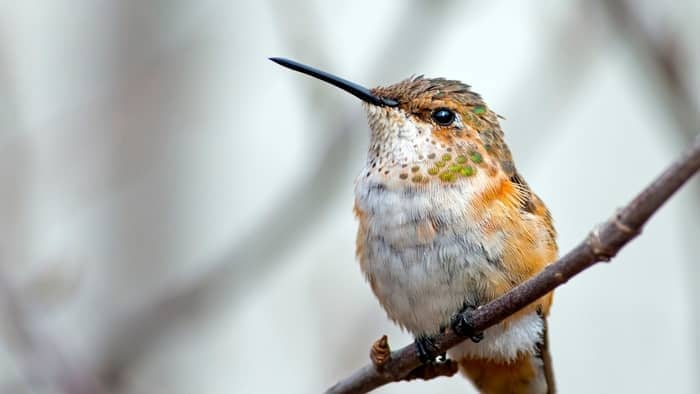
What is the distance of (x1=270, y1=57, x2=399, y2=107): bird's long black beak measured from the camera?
3439 mm

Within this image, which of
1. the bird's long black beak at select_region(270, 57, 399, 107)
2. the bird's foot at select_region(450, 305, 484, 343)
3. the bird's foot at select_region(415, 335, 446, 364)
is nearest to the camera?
the bird's foot at select_region(450, 305, 484, 343)

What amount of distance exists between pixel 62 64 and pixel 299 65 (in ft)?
13.2

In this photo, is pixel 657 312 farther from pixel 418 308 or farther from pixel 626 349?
pixel 418 308

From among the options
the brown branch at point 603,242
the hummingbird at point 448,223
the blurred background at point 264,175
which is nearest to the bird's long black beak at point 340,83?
the hummingbird at point 448,223

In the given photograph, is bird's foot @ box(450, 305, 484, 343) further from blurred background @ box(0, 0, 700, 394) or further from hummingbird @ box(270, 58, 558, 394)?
blurred background @ box(0, 0, 700, 394)

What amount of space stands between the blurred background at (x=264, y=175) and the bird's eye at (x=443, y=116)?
24.7 inches

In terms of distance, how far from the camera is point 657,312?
712cm

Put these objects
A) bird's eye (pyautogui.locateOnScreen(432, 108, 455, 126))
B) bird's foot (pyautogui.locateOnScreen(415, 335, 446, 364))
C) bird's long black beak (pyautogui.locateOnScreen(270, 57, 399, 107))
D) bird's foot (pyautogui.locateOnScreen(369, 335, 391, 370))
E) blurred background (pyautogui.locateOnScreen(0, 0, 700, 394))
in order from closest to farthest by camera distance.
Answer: bird's foot (pyautogui.locateOnScreen(369, 335, 391, 370))
bird's foot (pyautogui.locateOnScreen(415, 335, 446, 364))
bird's long black beak (pyautogui.locateOnScreen(270, 57, 399, 107))
bird's eye (pyautogui.locateOnScreen(432, 108, 455, 126))
blurred background (pyautogui.locateOnScreen(0, 0, 700, 394))

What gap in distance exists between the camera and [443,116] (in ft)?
12.4

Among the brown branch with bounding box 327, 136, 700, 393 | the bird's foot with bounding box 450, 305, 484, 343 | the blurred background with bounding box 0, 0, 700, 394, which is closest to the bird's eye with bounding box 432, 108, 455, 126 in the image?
the blurred background with bounding box 0, 0, 700, 394

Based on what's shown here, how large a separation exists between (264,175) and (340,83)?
4.99m

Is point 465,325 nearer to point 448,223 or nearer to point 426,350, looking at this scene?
point 426,350

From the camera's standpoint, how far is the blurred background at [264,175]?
4.40m

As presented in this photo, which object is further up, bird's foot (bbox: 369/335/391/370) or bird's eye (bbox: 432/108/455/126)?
bird's eye (bbox: 432/108/455/126)
